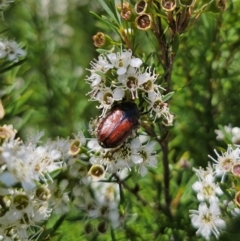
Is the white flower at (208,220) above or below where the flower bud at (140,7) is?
below

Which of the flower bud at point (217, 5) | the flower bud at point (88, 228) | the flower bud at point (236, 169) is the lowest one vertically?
the flower bud at point (88, 228)

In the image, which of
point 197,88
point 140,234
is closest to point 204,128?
point 197,88

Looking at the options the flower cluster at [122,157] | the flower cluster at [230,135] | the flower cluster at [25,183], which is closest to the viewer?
the flower cluster at [25,183]

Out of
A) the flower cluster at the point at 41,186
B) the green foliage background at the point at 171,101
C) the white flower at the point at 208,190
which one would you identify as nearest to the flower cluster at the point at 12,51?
the green foliage background at the point at 171,101

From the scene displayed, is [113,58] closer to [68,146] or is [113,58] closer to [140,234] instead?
[68,146]

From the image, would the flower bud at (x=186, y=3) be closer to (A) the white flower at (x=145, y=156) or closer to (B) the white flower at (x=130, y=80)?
(B) the white flower at (x=130, y=80)
